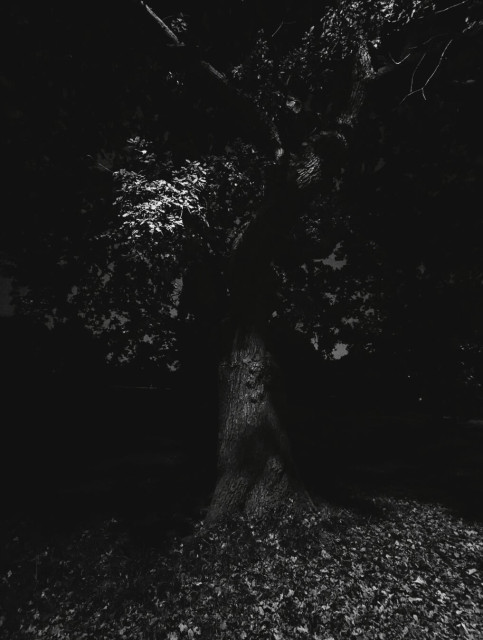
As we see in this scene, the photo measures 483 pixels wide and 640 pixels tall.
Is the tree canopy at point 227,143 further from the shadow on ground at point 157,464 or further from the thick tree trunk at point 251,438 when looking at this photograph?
the shadow on ground at point 157,464

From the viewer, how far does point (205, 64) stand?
6266mm

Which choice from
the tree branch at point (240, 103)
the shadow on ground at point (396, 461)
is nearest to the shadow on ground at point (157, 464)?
the shadow on ground at point (396, 461)

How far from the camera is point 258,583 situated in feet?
14.3

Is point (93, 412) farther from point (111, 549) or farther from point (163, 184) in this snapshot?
point (163, 184)

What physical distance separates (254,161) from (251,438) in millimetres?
5397

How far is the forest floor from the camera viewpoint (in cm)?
378

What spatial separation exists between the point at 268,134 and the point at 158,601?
714cm

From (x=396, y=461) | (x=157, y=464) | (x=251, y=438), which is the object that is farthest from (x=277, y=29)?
(x=396, y=461)

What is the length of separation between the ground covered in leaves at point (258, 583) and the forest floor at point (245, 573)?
1cm

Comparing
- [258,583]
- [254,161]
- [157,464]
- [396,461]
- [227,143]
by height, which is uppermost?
[227,143]

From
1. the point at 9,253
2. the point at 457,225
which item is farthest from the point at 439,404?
the point at 9,253

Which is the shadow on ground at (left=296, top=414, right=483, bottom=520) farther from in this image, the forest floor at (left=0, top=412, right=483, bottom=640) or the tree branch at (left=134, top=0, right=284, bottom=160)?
Result: the tree branch at (left=134, top=0, right=284, bottom=160)

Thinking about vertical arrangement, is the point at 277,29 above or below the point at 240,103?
above

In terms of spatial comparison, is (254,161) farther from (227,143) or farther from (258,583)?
(258,583)
